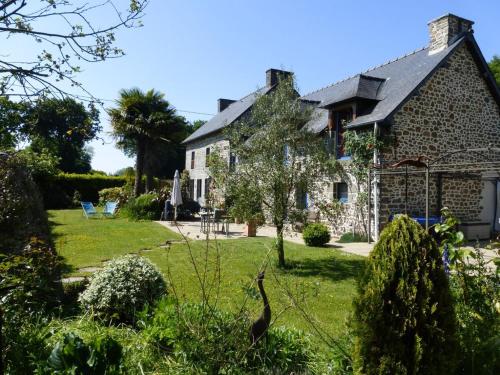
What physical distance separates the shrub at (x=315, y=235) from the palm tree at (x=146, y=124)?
14.4 m

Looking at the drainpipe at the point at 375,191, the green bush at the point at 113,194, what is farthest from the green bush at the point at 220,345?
the green bush at the point at 113,194

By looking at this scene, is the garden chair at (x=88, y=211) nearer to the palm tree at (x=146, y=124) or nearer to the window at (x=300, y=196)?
the palm tree at (x=146, y=124)

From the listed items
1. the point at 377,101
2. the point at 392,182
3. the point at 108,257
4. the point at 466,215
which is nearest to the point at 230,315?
the point at 108,257

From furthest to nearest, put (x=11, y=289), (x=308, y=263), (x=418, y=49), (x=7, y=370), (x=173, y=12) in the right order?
(x=418, y=49) < (x=308, y=263) < (x=173, y=12) < (x=11, y=289) < (x=7, y=370)

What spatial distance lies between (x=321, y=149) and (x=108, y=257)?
5.54 metres

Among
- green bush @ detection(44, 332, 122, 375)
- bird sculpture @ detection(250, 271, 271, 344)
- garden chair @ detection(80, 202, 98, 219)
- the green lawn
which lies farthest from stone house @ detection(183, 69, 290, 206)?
green bush @ detection(44, 332, 122, 375)

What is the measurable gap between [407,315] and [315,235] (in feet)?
32.8

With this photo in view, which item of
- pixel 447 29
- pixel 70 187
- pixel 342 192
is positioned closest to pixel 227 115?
pixel 70 187

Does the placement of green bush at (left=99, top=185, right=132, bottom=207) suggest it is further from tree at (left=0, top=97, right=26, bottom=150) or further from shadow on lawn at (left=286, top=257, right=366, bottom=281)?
tree at (left=0, top=97, right=26, bottom=150)

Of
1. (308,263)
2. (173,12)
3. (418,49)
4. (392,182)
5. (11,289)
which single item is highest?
(418,49)

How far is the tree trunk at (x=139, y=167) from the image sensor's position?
2450cm

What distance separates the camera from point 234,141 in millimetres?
9195

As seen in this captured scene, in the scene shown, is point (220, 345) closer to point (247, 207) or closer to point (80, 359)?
point (80, 359)

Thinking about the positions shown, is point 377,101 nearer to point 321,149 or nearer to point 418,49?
point 418,49
